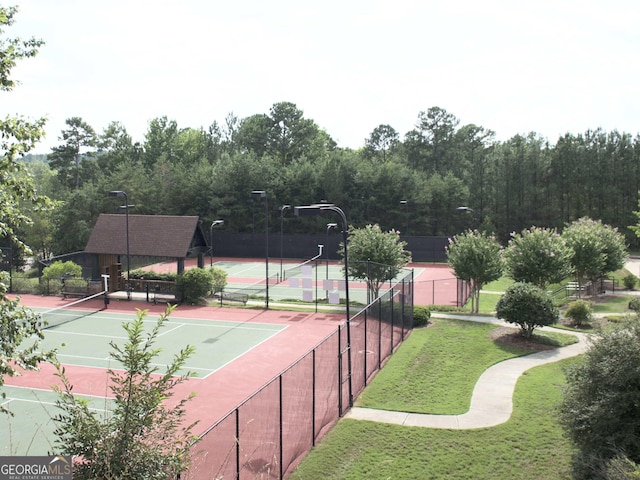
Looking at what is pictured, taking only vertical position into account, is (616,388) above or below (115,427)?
below

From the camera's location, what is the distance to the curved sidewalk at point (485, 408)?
53.8 feet

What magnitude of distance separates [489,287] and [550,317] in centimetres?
1824

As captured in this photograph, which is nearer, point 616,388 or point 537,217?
point 616,388

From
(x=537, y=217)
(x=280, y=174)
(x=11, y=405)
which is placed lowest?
(x=11, y=405)

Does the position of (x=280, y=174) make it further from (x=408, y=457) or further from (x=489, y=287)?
(x=408, y=457)

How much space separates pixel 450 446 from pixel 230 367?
1044cm

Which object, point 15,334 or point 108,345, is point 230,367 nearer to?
point 108,345

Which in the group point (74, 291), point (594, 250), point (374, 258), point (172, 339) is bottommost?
point (172, 339)

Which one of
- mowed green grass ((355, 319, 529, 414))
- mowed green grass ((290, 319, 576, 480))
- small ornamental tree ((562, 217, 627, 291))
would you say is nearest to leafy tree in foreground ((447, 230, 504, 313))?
mowed green grass ((355, 319, 529, 414))

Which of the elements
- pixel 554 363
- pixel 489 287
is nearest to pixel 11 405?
pixel 554 363

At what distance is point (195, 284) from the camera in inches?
1409

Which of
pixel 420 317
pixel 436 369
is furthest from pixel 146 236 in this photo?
pixel 436 369

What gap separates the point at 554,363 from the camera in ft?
73.0

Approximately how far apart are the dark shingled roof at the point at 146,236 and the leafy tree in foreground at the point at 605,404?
31325 mm
